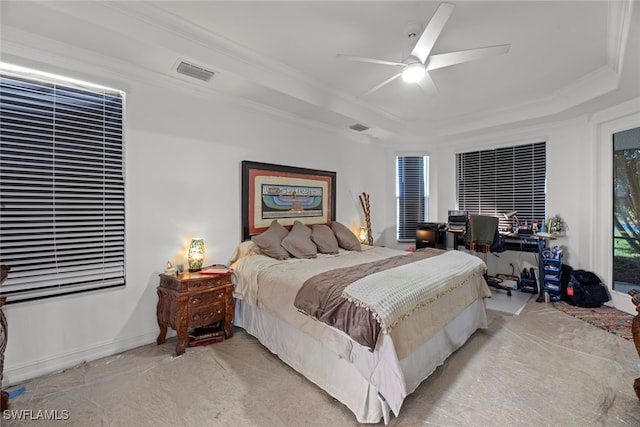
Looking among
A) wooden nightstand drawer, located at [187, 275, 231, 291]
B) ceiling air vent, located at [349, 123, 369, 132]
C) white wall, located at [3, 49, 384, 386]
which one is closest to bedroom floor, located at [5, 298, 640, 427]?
white wall, located at [3, 49, 384, 386]

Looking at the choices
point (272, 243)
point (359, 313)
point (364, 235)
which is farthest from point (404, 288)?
point (364, 235)

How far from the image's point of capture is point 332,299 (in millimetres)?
1871

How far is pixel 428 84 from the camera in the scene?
269cm

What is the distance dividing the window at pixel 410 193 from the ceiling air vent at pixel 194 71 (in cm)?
392

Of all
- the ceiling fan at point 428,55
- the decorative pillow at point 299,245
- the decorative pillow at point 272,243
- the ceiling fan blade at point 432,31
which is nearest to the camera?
the ceiling fan blade at point 432,31

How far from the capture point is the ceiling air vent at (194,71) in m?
2.58

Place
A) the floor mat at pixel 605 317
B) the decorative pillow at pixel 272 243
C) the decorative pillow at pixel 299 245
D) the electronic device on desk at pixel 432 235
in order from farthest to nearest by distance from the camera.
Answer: the electronic device on desk at pixel 432 235 < the decorative pillow at pixel 299 245 < the decorative pillow at pixel 272 243 < the floor mat at pixel 605 317

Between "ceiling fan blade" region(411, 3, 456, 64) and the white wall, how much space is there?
79.5 inches

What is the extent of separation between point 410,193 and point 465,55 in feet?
11.5

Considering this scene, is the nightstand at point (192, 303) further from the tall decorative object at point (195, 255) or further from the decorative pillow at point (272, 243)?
the decorative pillow at point (272, 243)

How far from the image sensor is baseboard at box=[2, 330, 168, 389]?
2076mm

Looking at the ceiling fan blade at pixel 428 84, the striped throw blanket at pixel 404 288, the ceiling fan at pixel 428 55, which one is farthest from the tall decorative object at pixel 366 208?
the ceiling fan at pixel 428 55

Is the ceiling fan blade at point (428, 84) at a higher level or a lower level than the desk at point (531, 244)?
higher

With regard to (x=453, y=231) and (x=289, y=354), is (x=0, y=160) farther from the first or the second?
(x=453, y=231)
